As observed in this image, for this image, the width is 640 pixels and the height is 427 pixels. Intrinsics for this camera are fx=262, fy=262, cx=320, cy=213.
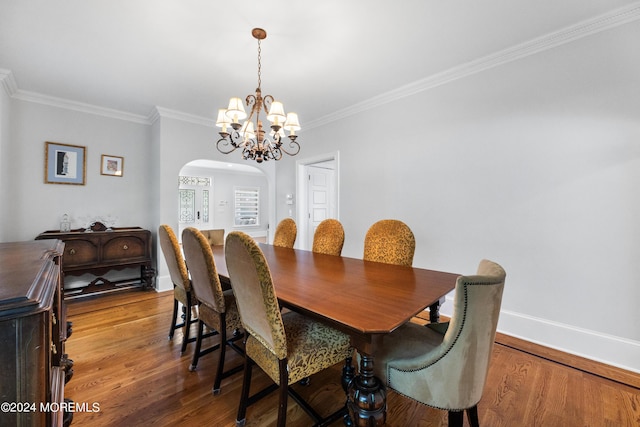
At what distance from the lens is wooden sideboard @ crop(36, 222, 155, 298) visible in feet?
10.3

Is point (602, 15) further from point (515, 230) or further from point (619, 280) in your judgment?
point (619, 280)

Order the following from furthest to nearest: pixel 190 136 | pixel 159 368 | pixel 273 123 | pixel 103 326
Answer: pixel 190 136, pixel 103 326, pixel 273 123, pixel 159 368

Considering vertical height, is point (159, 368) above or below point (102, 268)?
below

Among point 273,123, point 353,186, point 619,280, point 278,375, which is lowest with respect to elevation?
point 278,375

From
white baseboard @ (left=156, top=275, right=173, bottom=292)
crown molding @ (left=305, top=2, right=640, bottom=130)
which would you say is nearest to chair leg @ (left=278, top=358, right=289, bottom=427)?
crown molding @ (left=305, top=2, right=640, bottom=130)

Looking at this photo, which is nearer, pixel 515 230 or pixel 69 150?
pixel 515 230

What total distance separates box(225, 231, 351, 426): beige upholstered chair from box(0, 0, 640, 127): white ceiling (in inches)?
68.6

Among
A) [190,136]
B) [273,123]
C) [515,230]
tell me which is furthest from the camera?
[190,136]

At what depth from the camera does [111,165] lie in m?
3.73

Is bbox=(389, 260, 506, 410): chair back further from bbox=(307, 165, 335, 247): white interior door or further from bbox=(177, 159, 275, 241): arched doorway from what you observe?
bbox=(177, 159, 275, 241): arched doorway

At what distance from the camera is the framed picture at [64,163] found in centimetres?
332

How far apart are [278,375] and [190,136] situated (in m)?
3.78

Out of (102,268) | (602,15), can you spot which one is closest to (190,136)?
(102,268)

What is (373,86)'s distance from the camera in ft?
9.98
